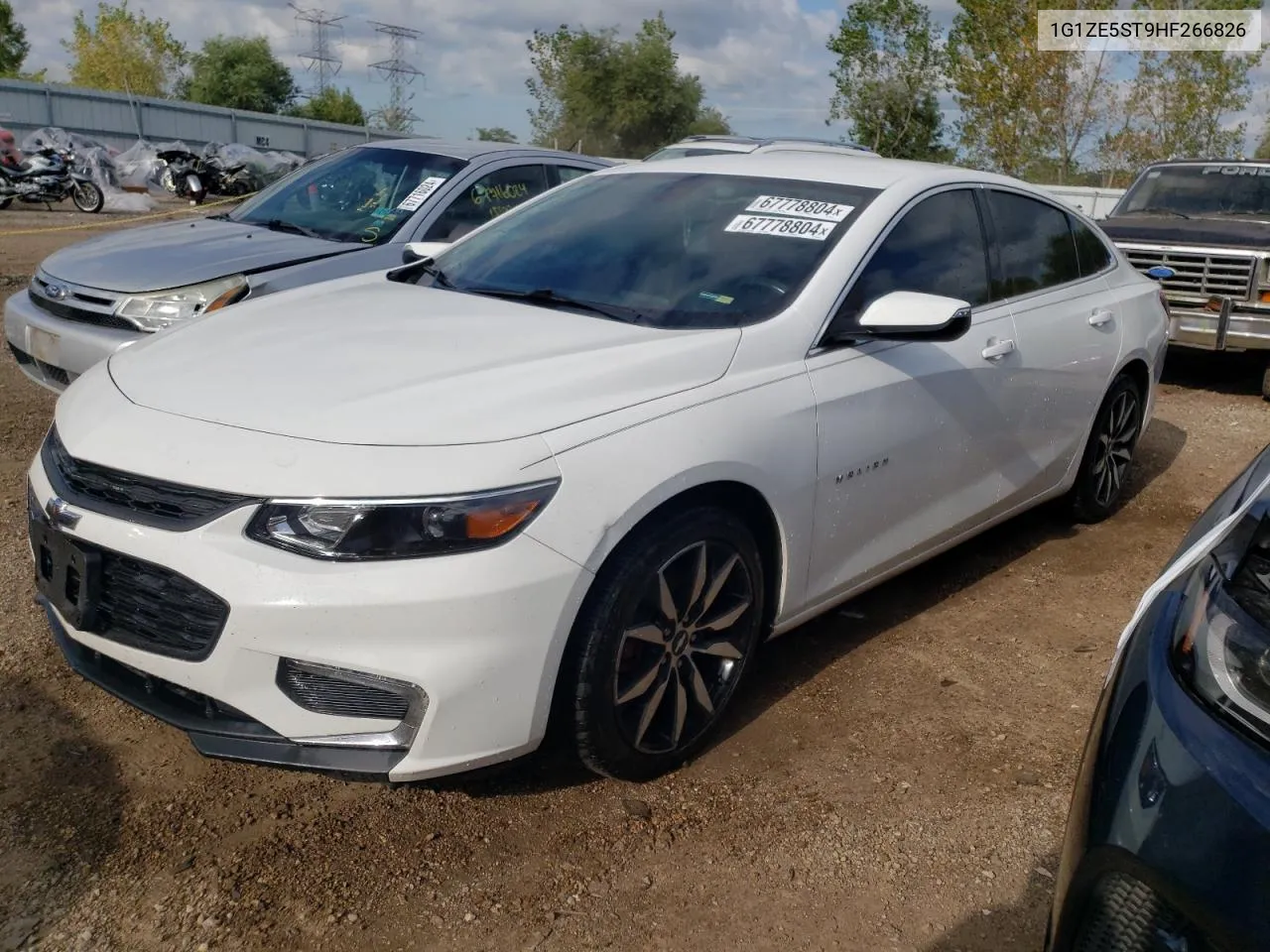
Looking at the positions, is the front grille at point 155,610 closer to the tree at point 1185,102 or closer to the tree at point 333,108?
the tree at point 1185,102

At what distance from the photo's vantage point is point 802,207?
12.5 feet

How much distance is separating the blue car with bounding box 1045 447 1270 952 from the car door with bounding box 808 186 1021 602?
5.01 ft

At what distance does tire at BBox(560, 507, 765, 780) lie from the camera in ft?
9.14

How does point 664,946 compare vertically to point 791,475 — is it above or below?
below

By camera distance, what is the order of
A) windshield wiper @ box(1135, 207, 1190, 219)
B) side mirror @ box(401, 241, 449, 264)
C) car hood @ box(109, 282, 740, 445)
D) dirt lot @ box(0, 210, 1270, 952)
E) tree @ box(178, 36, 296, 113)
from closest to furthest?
dirt lot @ box(0, 210, 1270, 952)
car hood @ box(109, 282, 740, 445)
side mirror @ box(401, 241, 449, 264)
windshield wiper @ box(1135, 207, 1190, 219)
tree @ box(178, 36, 296, 113)

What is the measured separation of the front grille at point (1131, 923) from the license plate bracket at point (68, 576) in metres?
2.24

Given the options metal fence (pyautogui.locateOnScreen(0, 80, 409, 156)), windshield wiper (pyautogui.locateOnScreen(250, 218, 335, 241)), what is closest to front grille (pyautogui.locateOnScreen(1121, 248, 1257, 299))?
windshield wiper (pyautogui.locateOnScreen(250, 218, 335, 241))

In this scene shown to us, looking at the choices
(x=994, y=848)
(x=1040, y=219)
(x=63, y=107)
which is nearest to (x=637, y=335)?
(x=994, y=848)

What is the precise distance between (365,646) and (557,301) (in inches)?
58.3

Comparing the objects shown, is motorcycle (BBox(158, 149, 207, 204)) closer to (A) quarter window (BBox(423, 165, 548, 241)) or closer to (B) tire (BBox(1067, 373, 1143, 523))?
(A) quarter window (BBox(423, 165, 548, 241))

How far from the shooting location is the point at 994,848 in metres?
2.94

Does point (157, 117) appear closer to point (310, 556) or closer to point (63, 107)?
point (63, 107)

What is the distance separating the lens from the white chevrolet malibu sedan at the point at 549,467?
8.30 feet

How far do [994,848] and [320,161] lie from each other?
589 cm
